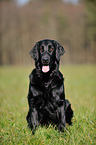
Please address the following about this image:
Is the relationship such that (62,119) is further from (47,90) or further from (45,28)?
(45,28)

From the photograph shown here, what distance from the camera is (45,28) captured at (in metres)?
39.0

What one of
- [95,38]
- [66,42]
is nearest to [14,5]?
[66,42]

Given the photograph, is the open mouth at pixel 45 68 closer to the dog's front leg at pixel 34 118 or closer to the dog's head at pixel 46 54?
the dog's head at pixel 46 54

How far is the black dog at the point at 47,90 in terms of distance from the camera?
3.20 meters

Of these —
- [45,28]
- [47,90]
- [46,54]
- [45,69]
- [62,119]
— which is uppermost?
[45,28]

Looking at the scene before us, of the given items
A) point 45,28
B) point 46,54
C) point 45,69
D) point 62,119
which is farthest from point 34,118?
point 45,28

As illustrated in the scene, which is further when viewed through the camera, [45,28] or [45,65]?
[45,28]

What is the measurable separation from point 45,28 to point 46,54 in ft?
122

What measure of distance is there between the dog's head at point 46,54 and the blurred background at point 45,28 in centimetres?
3480

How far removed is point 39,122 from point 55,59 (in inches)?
49.8

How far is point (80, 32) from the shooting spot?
42062mm

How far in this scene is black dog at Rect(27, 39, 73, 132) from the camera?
3201 millimetres

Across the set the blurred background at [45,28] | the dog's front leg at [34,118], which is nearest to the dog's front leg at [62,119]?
the dog's front leg at [34,118]

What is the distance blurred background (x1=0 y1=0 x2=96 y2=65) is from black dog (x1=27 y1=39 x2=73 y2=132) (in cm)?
3489
